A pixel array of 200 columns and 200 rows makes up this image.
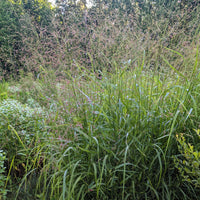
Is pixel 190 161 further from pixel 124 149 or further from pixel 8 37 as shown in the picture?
pixel 8 37

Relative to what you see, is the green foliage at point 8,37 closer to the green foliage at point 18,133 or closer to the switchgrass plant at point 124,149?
the green foliage at point 18,133

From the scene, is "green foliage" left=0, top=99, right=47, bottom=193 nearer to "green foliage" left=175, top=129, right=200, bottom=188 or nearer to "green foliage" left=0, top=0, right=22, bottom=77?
"green foliage" left=175, top=129, right=200, bottom=188

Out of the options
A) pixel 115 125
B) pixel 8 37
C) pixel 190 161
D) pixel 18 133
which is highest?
pixel 8 37

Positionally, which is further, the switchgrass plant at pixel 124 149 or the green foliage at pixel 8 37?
the green foliage at pixel 8 37

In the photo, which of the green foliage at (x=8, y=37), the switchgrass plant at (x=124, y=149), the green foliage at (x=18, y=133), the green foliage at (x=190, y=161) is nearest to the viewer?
the green foliage at (x=190, y=161)

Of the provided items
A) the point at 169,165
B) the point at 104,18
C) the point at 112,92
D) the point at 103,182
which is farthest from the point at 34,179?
the point at 104,18

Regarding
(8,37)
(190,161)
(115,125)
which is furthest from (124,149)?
(8,37)

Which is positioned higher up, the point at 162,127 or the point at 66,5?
the point at 66,5

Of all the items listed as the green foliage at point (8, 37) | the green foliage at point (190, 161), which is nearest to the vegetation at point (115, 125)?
the green foliage at point (190, 161)

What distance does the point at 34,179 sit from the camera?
207cm

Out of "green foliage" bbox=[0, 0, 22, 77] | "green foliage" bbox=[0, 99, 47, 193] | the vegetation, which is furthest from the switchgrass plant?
"green foliage" bbox=[0, 0, 22, 77]

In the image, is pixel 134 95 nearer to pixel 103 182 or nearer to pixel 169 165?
pixel 169 165

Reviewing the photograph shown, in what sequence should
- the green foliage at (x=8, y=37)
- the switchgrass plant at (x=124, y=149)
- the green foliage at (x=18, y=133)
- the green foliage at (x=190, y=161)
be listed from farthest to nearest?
the green foliage at (x=8, y=37) → the green foliage at (x=18, y=133) → the switchgrass plant at (x=124, y=149) → the green foliage at (x=190, y=161)

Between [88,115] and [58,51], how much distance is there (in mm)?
855
